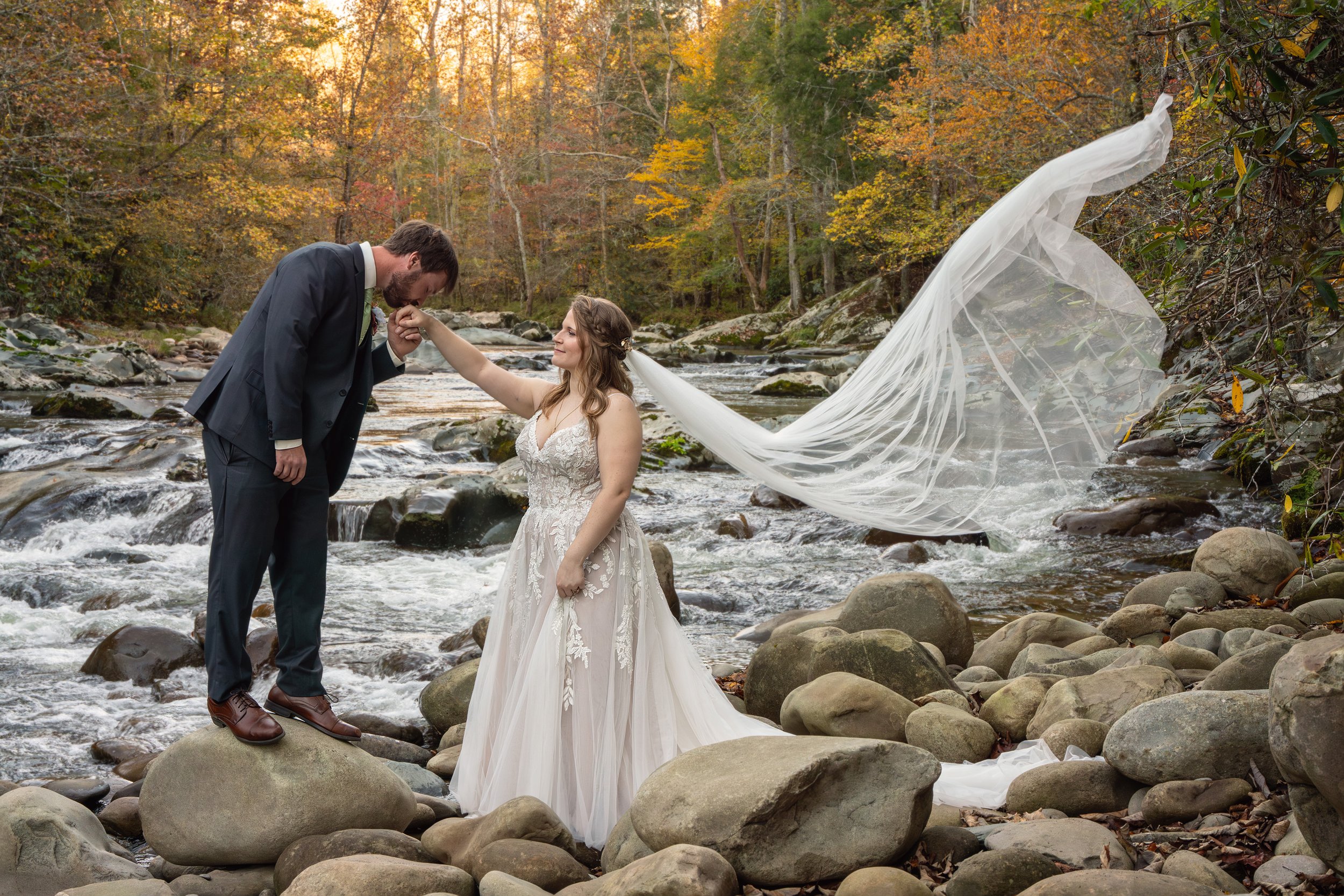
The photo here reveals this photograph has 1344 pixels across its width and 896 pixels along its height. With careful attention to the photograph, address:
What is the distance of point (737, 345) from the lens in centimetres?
3170

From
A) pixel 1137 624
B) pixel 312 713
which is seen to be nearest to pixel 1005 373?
pixel 1137 624

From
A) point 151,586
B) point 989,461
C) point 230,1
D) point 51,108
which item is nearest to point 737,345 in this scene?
point 230,1

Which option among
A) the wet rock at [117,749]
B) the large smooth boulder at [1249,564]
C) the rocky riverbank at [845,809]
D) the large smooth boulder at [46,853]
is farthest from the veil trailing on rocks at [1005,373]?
the large smooth boulder at [1249,564]

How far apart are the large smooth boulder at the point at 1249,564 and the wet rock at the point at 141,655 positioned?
6.89m

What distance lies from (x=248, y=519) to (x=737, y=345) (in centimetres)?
2833

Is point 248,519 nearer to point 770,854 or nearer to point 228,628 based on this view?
point 228,628

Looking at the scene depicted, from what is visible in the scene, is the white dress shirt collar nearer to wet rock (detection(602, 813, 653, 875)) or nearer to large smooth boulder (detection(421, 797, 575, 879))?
large smooth boulder (detection(421, 797, 575, 879))

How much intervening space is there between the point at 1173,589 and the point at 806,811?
4838 millimetres

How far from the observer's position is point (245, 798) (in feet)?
12.9

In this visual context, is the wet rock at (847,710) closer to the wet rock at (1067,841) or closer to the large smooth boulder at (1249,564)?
the wet rock at (1067,841)

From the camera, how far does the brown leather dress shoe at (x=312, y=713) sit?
A: 4.17m

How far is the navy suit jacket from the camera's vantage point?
3.74m

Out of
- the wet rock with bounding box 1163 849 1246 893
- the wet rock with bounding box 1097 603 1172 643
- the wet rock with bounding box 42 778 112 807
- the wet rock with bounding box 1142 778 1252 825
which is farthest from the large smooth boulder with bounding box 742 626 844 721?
the wet rock with bounding box 42 778 112 807

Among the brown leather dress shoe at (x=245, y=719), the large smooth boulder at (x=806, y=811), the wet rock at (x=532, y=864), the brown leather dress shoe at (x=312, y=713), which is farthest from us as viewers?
the brown leather dress shoe at (x=312, y=713)
